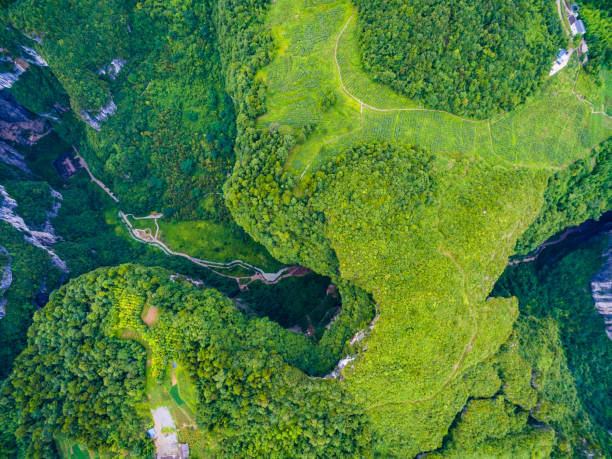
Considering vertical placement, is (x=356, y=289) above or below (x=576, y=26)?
below

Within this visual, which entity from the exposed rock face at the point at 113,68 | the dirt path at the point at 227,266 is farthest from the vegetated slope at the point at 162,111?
the dirt path at the point at 227,266

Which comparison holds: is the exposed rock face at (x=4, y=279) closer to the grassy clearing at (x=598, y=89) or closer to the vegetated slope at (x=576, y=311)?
the vegetated slope at (x=576, y=311)

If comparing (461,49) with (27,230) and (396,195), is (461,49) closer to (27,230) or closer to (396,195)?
(396,195)

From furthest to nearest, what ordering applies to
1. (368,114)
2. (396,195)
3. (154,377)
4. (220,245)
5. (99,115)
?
(220,245) → (99,115) → (368,114) → (154,377) → (396,195)

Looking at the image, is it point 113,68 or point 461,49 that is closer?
point 461,49

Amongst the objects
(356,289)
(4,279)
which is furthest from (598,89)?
(4,279)

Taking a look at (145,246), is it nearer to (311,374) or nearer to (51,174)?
(51,174)
